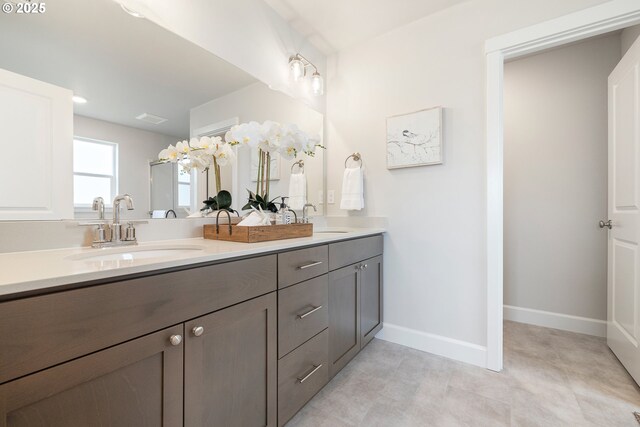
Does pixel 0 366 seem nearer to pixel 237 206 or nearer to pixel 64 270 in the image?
pixel 64 270

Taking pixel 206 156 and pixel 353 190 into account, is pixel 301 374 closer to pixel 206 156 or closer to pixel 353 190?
pixel 206 156

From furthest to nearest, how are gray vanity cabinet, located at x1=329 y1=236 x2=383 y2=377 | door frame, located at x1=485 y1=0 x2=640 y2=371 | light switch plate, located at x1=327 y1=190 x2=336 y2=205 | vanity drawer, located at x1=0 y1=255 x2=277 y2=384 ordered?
light switch plate, located at x1=327 y1=190 x2=336 y2=205 < door frame, located at x1=485 y1=0 x2=640 y2=371 < gray vanity cabinet, located at x1=329 y1=236 x2=383 y2=377 < vanity drawer, located at x1=0 y1=255 x2=277 y2=384

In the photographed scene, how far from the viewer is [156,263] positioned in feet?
2.43

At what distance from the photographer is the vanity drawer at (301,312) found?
1.14 meters

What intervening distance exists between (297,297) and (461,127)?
1.54m

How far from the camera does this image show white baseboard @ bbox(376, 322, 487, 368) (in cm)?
177

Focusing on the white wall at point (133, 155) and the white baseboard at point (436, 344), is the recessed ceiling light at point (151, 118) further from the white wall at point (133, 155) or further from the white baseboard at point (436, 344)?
the white baseboard at point (436, 344)

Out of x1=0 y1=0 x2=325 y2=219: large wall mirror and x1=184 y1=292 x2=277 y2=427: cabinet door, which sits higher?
x1=0 y1=0 x2=325 y2=219: large wall mirror

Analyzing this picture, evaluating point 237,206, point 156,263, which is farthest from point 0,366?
point 237,206

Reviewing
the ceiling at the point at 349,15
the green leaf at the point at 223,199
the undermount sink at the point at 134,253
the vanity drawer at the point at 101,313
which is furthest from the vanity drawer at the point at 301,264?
the ceiling at the point at 349,15

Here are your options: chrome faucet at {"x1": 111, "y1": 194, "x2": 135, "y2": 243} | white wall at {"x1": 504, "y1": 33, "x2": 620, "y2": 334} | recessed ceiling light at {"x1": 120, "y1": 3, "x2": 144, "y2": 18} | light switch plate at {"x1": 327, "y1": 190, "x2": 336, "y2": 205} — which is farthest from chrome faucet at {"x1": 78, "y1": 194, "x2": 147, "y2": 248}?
white wall at {"x1": 504, "y1": 33, "x2": 620, "y2": 334}

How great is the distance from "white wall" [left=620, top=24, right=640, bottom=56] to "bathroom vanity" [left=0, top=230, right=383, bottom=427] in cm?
241

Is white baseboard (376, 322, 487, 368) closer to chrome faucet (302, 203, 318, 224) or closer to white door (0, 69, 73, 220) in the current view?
chrome faucet (302, 203, 318, 224)

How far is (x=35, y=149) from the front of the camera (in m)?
0.96
